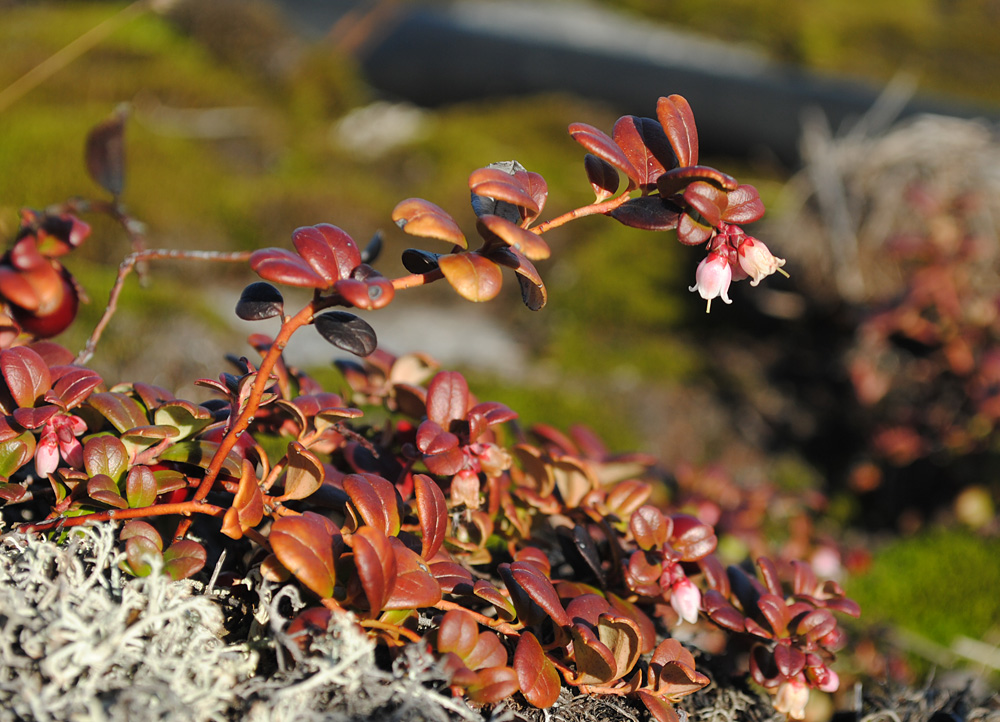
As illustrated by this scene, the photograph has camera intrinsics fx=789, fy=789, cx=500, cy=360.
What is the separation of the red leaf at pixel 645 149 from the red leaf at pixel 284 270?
0.26m

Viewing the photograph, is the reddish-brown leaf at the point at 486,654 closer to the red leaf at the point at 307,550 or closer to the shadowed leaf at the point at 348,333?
the red leaf at the point at 307,550

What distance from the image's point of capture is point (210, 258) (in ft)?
2.49

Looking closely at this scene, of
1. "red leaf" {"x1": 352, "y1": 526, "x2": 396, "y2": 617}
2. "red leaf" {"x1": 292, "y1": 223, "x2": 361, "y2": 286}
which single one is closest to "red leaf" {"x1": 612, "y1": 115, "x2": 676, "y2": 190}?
"red leaf" {"x1": 292, "y1": 223, "x2": 361, "y2": 286}

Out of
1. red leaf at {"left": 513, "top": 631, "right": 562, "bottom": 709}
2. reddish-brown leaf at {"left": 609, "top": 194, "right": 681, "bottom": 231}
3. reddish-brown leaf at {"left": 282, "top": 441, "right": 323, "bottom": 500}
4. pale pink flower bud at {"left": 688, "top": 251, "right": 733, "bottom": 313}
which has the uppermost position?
reddish-brown leaf at {"left": 609, "top": 194, "right": 681, "bottom": 231}

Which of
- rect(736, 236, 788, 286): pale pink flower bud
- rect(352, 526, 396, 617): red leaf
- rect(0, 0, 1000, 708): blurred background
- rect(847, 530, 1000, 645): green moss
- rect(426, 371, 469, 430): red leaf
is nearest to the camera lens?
rect(352, 526, 396, 617): red leaf

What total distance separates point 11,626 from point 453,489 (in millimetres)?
326

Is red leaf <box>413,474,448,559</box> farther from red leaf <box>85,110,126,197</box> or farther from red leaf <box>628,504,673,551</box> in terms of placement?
red leaf <box>85,110,126,197</box>

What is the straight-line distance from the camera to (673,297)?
2861mm

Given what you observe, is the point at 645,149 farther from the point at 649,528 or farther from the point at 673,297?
the point at 673,297

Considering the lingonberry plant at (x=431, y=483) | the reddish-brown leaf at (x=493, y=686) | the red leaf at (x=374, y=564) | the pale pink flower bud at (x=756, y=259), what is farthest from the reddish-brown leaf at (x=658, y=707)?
the pale pink flower bud at (x=756, y=259)

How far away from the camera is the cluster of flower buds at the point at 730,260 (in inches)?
24.2

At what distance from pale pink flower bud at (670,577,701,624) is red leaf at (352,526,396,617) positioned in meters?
0.28

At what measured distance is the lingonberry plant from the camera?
0.56m

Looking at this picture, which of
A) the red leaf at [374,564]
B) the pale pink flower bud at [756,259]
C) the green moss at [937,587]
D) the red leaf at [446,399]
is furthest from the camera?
the green moss at [937,587]
